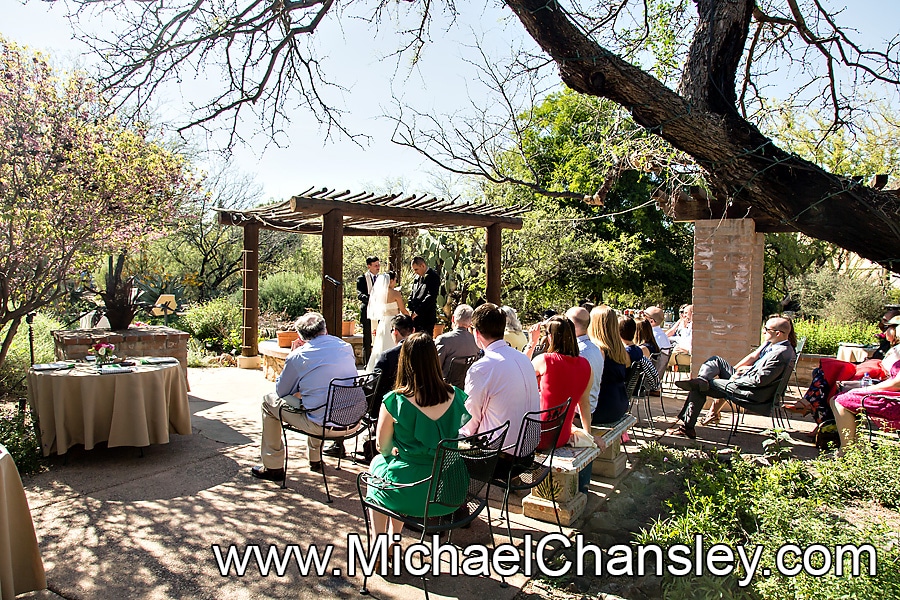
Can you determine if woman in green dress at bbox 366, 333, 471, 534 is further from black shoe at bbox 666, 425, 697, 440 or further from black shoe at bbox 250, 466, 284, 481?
black shoe at bbox 666, 425, 697, 440

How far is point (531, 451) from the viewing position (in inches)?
138

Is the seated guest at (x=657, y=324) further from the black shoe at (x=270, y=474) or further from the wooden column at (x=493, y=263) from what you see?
the black shoe at (x=270, y=474)

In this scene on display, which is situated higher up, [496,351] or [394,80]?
[394,80]

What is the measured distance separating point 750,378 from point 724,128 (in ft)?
12.0

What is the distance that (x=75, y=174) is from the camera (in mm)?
5242

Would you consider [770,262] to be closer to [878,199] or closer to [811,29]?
[811,29]

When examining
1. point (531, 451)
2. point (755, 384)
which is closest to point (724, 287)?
point (755, 384)

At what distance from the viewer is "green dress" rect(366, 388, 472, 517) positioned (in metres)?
3.03

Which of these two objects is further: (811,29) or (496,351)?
(811,29)

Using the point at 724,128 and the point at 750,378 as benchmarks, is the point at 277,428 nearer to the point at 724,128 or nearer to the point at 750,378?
the point at 724,128

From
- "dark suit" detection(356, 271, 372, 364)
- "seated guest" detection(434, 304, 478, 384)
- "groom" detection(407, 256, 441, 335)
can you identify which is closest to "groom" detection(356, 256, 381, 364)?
"dark suit" detection(356, 271, 372, 364)

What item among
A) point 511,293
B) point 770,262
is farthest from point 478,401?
point 770,262

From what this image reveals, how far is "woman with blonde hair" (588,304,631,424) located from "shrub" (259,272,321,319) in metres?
11.8

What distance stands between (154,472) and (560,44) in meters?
4.26
